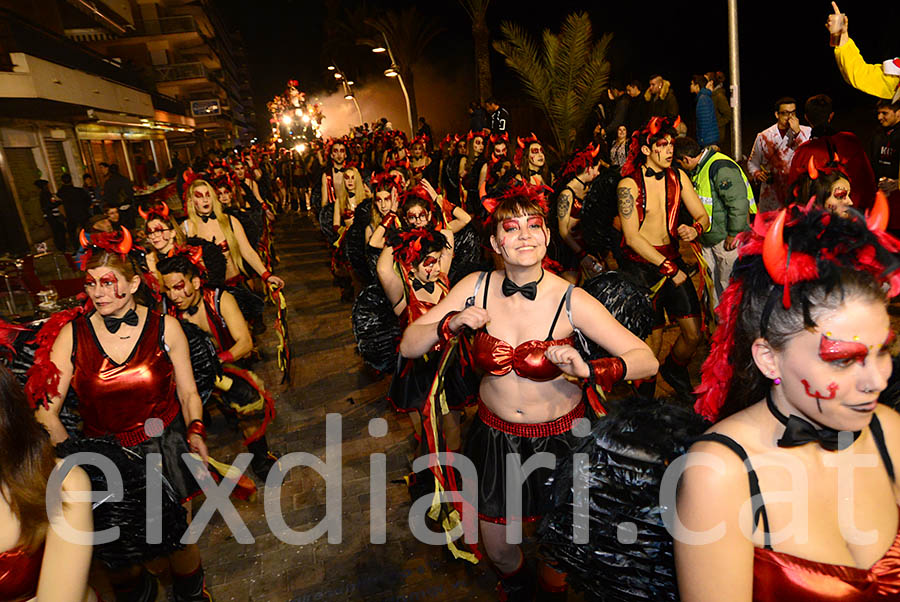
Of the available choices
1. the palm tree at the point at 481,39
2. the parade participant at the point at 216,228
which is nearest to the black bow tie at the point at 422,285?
the parade participant at the point at 216,228

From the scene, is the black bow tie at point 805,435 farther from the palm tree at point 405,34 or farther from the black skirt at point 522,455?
the palm tree at point 405,34

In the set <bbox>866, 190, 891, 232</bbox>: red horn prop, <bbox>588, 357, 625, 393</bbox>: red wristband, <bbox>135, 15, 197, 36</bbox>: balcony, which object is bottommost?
<bbox>588, 357, 625, 393</bbox>: red wristband

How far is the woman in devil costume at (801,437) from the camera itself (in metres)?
1.55

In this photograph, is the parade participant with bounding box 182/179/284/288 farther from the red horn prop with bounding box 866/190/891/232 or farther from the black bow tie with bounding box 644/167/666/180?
the red horn prop with bounding box 866/190/891/232

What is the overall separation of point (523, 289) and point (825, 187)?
2.56 m

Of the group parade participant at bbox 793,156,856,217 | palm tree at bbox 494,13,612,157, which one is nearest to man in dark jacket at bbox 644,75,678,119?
palm tree at bbox 494,13,612,157

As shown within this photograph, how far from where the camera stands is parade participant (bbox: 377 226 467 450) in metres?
4.24

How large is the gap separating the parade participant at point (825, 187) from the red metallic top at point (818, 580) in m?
3.02

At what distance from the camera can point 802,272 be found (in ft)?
5.19

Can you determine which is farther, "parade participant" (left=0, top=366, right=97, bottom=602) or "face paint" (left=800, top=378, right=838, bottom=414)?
"parade participant" (left=0, top=366, right=97, bottom=602)

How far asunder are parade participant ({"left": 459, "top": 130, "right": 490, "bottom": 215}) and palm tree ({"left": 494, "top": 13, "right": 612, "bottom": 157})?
4.40ft

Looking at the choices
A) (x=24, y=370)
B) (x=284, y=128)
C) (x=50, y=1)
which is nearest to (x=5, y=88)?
(x=50, y=1)

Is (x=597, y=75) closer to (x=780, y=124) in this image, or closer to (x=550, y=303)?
(x=780, y=124)

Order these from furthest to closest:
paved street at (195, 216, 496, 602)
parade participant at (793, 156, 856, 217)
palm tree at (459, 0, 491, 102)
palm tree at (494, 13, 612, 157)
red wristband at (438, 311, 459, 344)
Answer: palm tree at (459, 0, 491, 102) → palm tree at (494, 13, 612, 157) → parade participant at (793, 156, 856, 217) → paved street at (195, 216, 496, 602) → red wristband at (438, 311, 459, 344)
